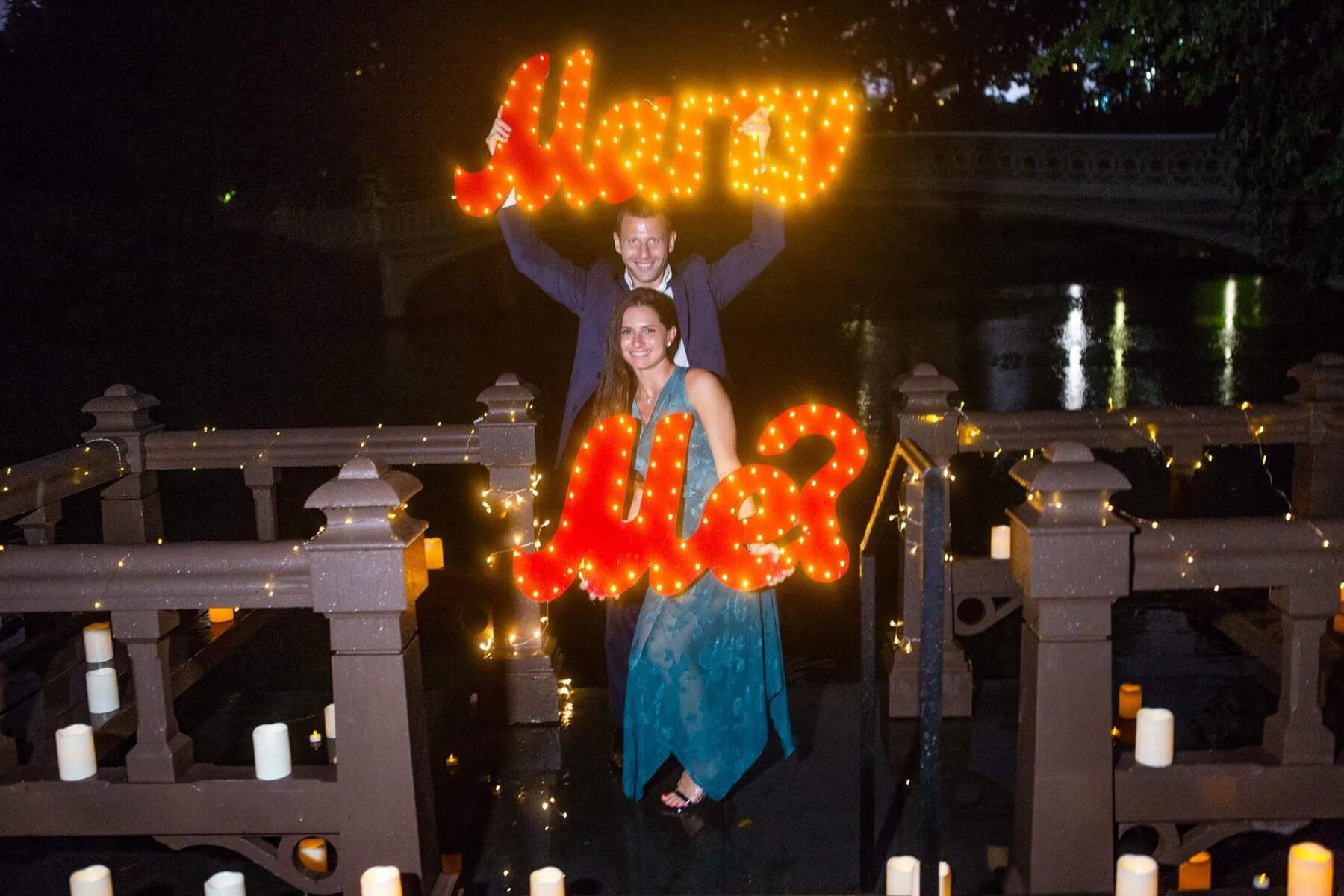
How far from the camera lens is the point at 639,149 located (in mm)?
5113

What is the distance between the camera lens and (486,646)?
5953 millimetres

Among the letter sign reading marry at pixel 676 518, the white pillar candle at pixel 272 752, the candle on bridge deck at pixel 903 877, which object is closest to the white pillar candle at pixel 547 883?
the white pillar candle at pixel 272 752

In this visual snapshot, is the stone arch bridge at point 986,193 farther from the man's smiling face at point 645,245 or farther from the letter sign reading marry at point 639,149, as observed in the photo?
the man's smiling face at point 645,245

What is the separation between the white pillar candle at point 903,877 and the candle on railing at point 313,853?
1.79m

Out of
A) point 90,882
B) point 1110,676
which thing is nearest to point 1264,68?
point 1110,676

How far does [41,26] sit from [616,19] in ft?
33.4

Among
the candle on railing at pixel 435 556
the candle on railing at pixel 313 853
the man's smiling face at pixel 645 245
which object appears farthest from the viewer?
the candle on railing at pixel 435 556

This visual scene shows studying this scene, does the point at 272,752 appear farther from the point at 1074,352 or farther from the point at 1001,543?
the point at 1074,352

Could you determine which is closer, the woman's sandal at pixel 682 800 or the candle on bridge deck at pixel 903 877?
the candle on bridge deck at pixel 903 877

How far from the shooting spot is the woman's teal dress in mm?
4594

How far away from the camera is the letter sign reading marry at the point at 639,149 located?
5.04 metres

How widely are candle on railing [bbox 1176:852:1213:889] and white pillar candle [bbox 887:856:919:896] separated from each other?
3.10ft

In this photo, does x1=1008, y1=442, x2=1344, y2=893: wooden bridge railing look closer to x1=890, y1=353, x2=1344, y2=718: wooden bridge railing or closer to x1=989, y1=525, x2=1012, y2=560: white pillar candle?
x1=890, y1=353, x2=1344, y2=718: wooden bridge railing

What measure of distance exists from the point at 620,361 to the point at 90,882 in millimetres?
2461
